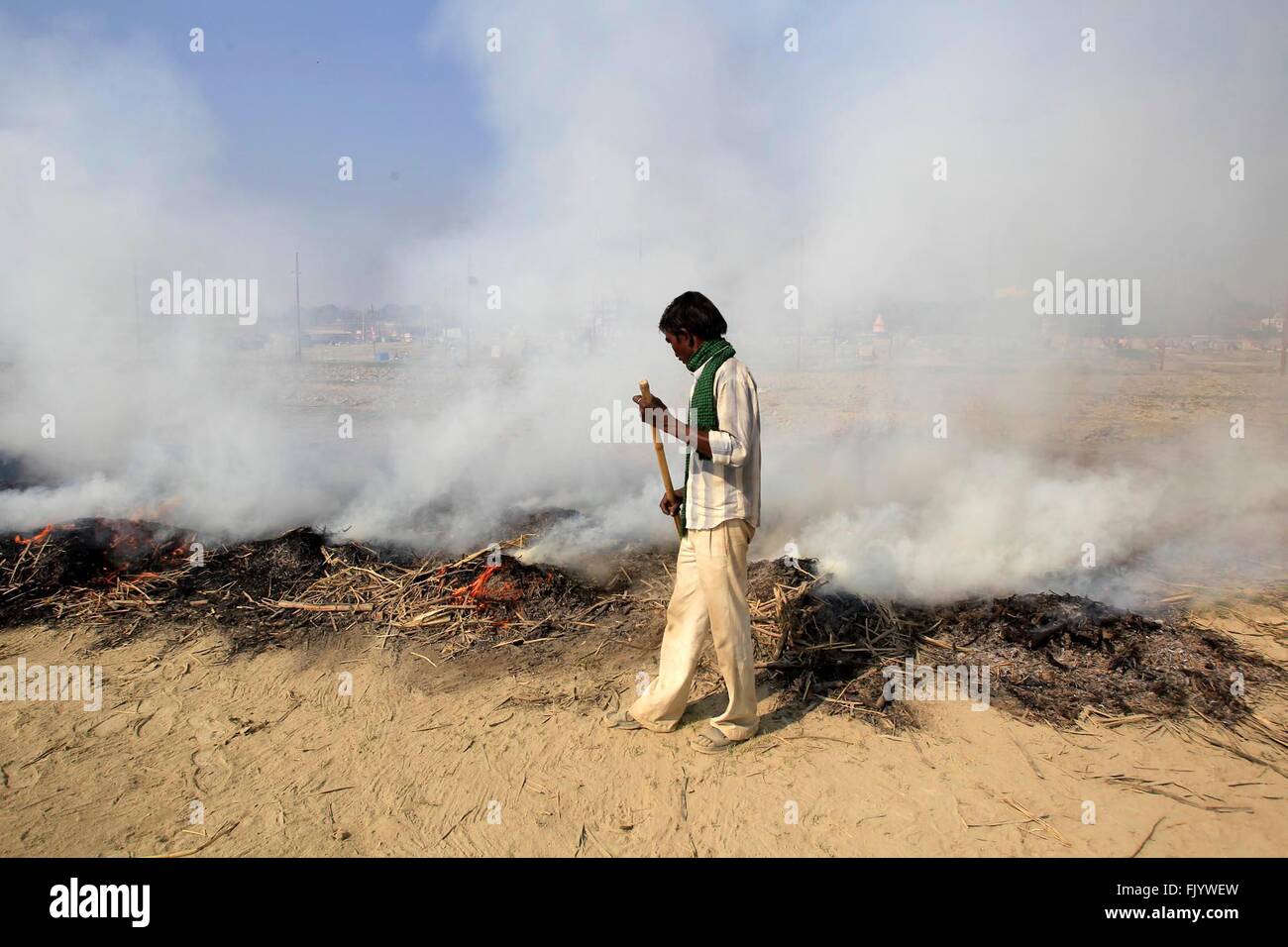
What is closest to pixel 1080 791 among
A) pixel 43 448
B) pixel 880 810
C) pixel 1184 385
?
pixel 880 810

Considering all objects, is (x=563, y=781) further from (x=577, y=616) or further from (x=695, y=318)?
(x=695, y=318)

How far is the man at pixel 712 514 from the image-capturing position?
3145 millimetres

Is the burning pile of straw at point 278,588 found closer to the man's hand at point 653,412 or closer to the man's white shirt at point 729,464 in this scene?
the man's white shirt at point 729,464

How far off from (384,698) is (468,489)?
3741mm

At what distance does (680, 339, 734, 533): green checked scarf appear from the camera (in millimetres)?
3162

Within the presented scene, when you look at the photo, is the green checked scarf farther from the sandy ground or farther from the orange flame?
the orange flame

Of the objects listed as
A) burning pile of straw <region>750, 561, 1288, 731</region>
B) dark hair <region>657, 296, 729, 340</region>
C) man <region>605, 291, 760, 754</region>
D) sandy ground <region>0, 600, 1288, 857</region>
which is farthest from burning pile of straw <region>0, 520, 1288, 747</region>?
dark hair <region>657, 296, 729, 340</region>

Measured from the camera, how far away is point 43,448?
9.02 meters

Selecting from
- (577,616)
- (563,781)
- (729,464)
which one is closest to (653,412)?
(729,464)

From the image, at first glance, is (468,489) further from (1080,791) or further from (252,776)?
(1080,791)

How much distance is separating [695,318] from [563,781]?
2.14 meters

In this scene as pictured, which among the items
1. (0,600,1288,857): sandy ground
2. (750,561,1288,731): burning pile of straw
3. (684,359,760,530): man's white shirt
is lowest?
(0,600,1288,857): sandy ground

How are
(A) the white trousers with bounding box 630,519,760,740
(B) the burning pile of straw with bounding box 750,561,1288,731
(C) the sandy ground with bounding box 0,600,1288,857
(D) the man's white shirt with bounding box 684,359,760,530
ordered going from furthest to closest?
(B) the burning pile of straw with bounding box 750,561,1288,731 < (A) the white trousers with bounding box 630,519,760,740 < (D) the man's white shirt with bounding box 684,359,760,530 < (C) the sandy ground with bounding box 0,600,1288,857

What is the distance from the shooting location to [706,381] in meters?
3.16
